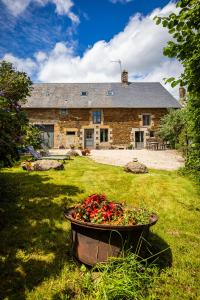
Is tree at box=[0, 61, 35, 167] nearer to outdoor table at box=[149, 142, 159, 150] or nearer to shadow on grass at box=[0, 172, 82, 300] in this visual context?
shadow on grass at box=[0, 172, 82, 300]

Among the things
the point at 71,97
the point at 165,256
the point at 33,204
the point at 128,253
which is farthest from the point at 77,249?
the point at 71,97

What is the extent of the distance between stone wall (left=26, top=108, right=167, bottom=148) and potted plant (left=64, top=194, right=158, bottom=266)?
24130 millimetres

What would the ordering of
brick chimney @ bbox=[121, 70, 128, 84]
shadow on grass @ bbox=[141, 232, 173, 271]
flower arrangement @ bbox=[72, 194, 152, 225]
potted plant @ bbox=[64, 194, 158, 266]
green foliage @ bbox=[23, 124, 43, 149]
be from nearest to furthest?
potted plant @ bbox=[64, 194, 158, 266] → flower arrangement @ bbox=[72, 194, 152, 225] → shadow on grass @ bbox=[141, 232, 173, 271] → green foliage @ bbox=[23, 124, 43, 149] → brick chimney @ bbox=[121, 70, 128, 84]

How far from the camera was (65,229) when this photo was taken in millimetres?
5020

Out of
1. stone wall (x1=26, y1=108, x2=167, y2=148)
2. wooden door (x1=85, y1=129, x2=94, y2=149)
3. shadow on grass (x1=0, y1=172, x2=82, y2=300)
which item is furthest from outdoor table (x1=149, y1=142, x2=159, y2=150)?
shadow on grass (x1=0, y1=172, x2=82, y2=300)

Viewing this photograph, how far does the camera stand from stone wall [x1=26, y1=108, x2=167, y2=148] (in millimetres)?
28109

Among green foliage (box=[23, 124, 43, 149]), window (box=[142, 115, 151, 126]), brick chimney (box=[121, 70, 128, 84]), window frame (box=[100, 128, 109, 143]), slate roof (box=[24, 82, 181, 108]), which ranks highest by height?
→ brick chimney (box=[121, 70, 128, 84])

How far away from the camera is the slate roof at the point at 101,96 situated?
28141 mm

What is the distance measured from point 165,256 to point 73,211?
175 cm

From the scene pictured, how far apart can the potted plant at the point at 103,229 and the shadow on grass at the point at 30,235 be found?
0.55 meters

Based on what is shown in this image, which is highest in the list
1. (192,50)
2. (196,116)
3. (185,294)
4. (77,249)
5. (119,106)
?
(119,106)

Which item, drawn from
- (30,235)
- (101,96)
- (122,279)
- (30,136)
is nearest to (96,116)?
(101,96)

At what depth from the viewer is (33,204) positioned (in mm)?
6090

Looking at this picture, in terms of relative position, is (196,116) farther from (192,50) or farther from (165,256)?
(165,256)
